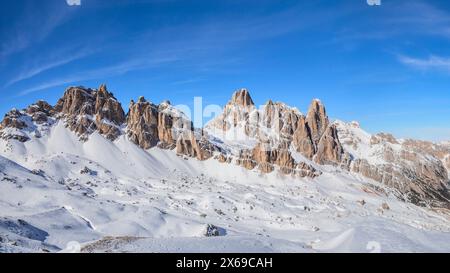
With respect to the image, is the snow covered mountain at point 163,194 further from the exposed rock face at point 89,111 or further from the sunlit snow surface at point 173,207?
the exposed rock face at point 89,111

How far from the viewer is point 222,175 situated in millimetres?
174125

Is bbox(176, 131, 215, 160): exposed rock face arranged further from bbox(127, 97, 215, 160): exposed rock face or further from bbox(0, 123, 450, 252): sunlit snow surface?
bbox(0, 123, 450, 252): sunlit snow surface

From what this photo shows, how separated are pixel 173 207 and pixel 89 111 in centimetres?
8926

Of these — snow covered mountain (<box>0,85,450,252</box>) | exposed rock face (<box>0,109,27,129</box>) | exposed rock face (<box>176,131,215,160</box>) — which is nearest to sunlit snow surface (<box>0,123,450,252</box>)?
snow covered mountain (<box>0,85,450,252</box>)

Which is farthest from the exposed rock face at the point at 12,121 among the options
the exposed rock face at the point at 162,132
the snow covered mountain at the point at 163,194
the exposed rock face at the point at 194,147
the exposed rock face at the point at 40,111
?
the exposed rock face at the point at 194,147

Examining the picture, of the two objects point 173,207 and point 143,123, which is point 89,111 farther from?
point 173,207

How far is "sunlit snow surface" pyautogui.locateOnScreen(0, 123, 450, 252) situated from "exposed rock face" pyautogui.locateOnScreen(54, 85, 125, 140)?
5.34m

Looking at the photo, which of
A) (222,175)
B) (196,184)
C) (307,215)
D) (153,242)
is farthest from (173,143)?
(153,242)

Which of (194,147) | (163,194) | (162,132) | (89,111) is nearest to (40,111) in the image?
(89,111)

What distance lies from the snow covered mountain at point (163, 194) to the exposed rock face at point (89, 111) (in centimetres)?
47

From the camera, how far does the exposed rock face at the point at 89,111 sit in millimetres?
172750
